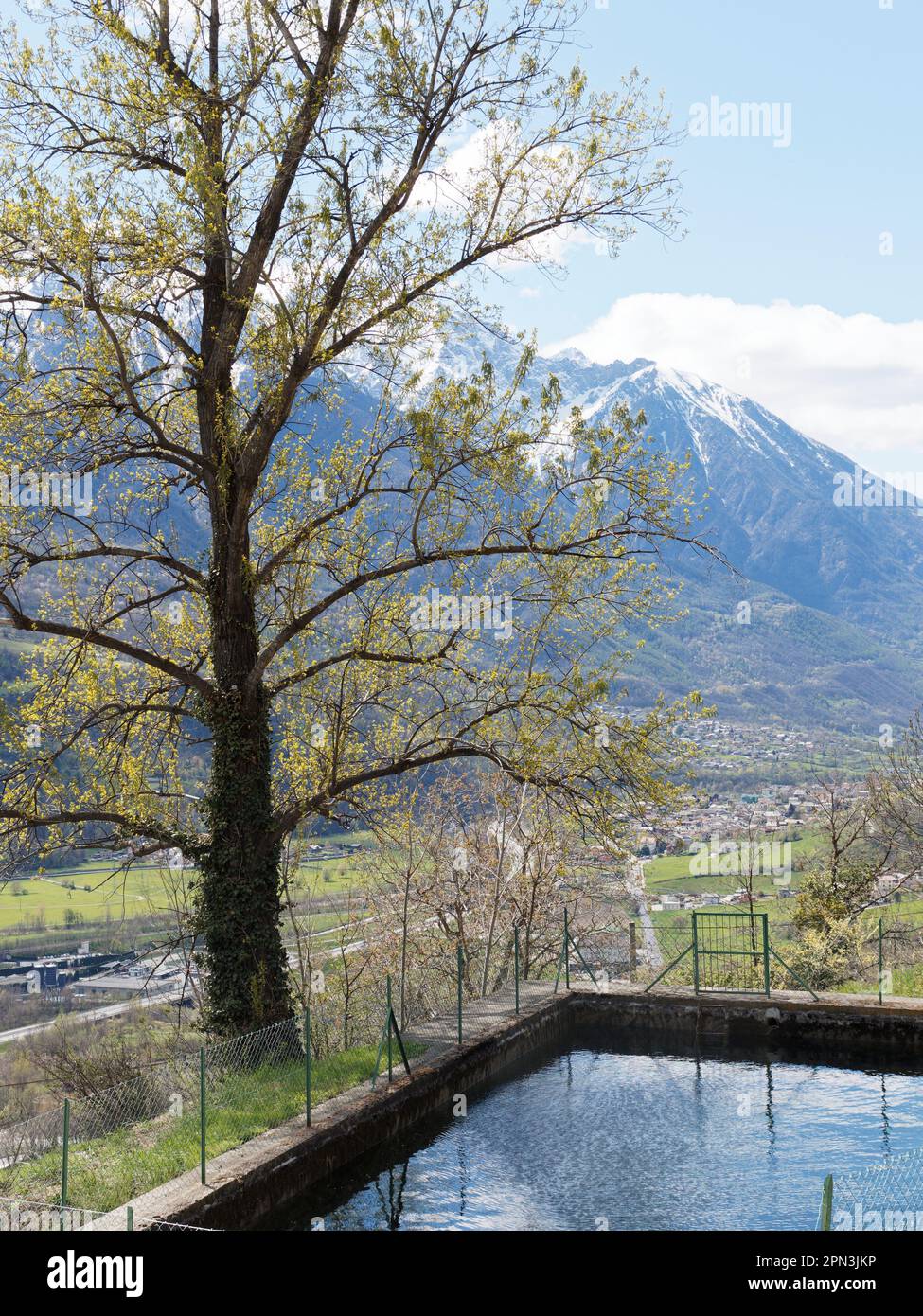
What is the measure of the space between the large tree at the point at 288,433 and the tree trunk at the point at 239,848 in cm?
4

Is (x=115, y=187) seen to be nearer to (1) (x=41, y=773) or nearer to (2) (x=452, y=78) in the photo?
(2) (x=452, y=78)

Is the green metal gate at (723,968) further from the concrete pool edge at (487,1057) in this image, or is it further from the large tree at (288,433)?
the large tree at (288,433)

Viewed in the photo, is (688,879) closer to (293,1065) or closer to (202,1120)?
(293,1065)

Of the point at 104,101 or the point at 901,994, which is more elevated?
the point at 104,101

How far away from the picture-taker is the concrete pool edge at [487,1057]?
Result: 9.35m

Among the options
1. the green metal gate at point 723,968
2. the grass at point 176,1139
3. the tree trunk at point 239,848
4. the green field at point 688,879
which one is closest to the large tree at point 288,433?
the tree trunk at point 239,848

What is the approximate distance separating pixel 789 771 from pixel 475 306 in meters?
84.6

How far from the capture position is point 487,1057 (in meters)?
14.4

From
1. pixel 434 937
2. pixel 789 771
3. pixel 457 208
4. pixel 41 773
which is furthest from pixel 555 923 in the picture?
pixel 789 771

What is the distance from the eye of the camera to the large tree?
13.1 metres

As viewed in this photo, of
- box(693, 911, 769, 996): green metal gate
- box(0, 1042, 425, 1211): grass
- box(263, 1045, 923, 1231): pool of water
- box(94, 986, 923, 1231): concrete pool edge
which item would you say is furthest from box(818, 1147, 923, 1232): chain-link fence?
box(693, 911, 769, 996): green metal gate

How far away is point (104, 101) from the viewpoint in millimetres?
13016
